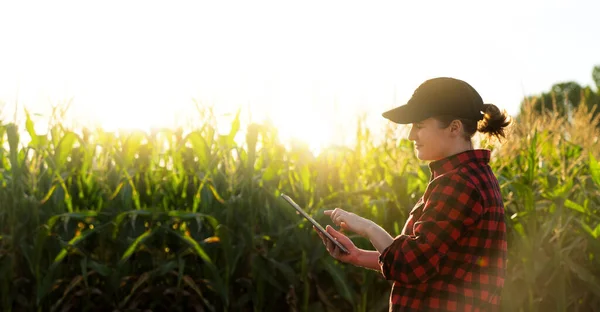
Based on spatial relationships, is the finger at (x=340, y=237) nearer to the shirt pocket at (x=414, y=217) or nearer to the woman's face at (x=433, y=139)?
the shirt pocket at (x=414, y=217)

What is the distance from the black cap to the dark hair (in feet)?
0.13

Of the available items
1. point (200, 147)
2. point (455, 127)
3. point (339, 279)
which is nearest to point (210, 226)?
point (200, 147)

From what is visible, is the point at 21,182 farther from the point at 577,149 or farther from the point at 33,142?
the point at 577,149

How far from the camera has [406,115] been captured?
117 inches

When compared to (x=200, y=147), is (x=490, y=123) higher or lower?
higher

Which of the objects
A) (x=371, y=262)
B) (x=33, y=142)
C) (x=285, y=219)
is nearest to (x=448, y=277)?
(x=371, y=262)

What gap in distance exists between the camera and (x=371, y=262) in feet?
10.2

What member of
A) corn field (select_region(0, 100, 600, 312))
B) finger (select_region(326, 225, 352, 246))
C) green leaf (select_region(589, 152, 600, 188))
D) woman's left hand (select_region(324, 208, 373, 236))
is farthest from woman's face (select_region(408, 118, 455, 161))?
green leaf (select_region(589, 152, 600, 188))

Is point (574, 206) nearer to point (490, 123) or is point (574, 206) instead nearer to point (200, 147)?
point (200, 147)

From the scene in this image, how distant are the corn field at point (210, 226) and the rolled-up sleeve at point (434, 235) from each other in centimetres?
268

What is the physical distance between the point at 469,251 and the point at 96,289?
3.37 m

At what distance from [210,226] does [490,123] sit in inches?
119

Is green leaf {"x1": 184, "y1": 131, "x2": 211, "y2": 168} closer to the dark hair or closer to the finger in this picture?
the finger

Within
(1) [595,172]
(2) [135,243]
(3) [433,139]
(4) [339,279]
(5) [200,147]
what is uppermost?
(3) [433,139]
